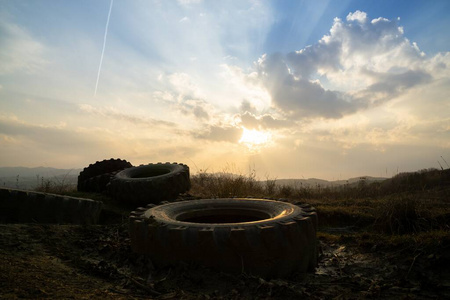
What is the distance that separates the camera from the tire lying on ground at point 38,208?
4004 millimetres

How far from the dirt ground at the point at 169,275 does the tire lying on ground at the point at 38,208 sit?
967 millimetres

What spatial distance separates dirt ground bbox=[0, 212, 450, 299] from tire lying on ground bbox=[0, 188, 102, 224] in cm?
97

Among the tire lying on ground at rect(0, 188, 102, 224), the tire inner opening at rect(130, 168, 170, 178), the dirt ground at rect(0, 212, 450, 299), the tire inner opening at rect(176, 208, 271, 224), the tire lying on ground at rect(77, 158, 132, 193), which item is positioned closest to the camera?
the dirt ground at rect(0, 212, 450, 299)

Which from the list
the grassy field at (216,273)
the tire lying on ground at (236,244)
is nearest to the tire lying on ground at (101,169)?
the grassy field at (216,273)

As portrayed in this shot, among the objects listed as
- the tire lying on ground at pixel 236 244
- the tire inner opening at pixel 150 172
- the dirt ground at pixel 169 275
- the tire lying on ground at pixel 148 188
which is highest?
the tire inner opening at pixel 150 172

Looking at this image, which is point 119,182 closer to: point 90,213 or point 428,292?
point 90,213

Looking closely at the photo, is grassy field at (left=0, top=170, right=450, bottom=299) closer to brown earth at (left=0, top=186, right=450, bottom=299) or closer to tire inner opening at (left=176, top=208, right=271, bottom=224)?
brown earth at (left=0, top=186, right=450, bottom=299)

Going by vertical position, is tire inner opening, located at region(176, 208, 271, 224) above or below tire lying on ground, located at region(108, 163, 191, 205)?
below

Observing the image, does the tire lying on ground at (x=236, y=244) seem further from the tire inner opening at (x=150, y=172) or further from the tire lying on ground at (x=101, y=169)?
the tire lying on ground at (x=101, y=169)

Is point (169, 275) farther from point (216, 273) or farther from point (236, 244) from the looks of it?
point (236, 244)

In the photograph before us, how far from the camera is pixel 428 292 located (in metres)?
2.17

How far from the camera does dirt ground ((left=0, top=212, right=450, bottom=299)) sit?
186 centimetres

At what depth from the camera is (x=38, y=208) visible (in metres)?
4.12

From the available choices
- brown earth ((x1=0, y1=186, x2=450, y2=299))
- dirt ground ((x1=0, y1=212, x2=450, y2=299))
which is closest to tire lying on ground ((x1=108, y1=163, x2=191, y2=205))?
brown earth ((x1=0, y1=186, x2=450, y2=299))
